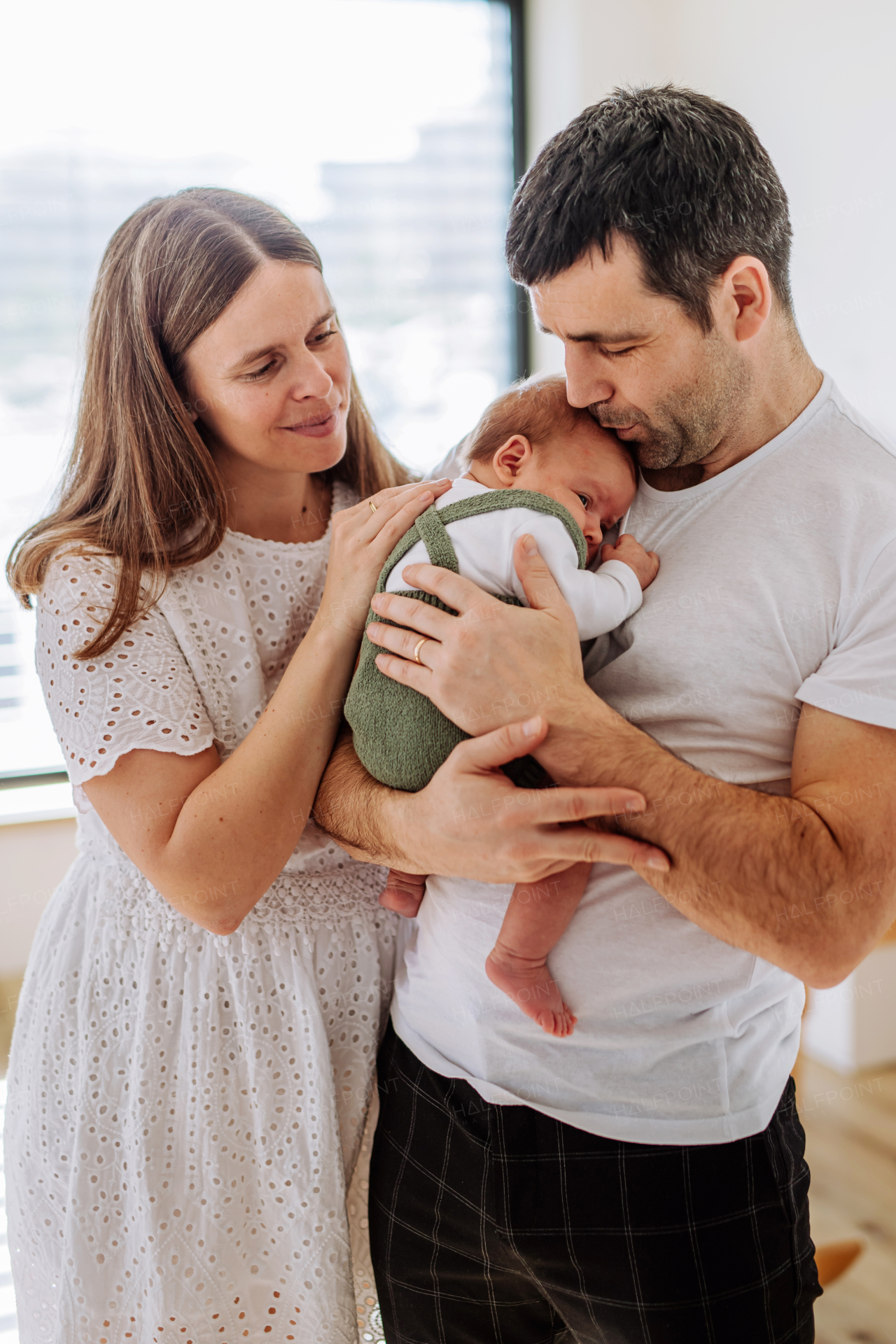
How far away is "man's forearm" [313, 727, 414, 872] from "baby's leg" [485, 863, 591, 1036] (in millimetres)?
139

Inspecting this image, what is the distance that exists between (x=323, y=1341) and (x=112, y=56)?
3.35 metres

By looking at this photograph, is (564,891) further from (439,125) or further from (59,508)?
(439,125)

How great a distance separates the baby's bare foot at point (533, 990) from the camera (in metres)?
1.04

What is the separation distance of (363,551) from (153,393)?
0.33 meters

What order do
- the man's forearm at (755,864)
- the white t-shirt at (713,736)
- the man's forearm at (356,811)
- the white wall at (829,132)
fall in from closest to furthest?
the man's forearm at (755,864) → the white t-shirt at (713,736) → the man's forearm at (356,811) → the white wall at (829,132)

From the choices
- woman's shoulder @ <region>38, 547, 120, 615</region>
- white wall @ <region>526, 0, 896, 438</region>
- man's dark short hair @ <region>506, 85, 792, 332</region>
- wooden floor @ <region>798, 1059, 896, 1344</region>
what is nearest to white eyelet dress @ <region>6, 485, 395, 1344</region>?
woman's shoulder @ <region>38, 547, 120, 615</region>

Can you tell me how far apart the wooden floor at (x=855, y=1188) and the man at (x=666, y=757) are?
1.10 meters

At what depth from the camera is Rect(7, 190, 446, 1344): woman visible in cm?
115

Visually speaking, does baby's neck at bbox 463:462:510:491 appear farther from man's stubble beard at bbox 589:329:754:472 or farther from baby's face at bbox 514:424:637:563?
man's stubble beard at bbox 589:329:754:472

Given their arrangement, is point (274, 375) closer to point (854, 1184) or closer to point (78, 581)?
point (78, 581)

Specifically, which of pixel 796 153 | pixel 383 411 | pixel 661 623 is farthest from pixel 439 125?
pixel 661 623

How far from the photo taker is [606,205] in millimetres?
1026

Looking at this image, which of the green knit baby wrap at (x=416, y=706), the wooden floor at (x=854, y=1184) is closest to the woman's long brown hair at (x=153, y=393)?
the green knit baby wrap at (x=416, y=706)

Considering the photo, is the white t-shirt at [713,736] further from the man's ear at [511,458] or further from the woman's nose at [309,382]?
the woman's nose at [309,382]
